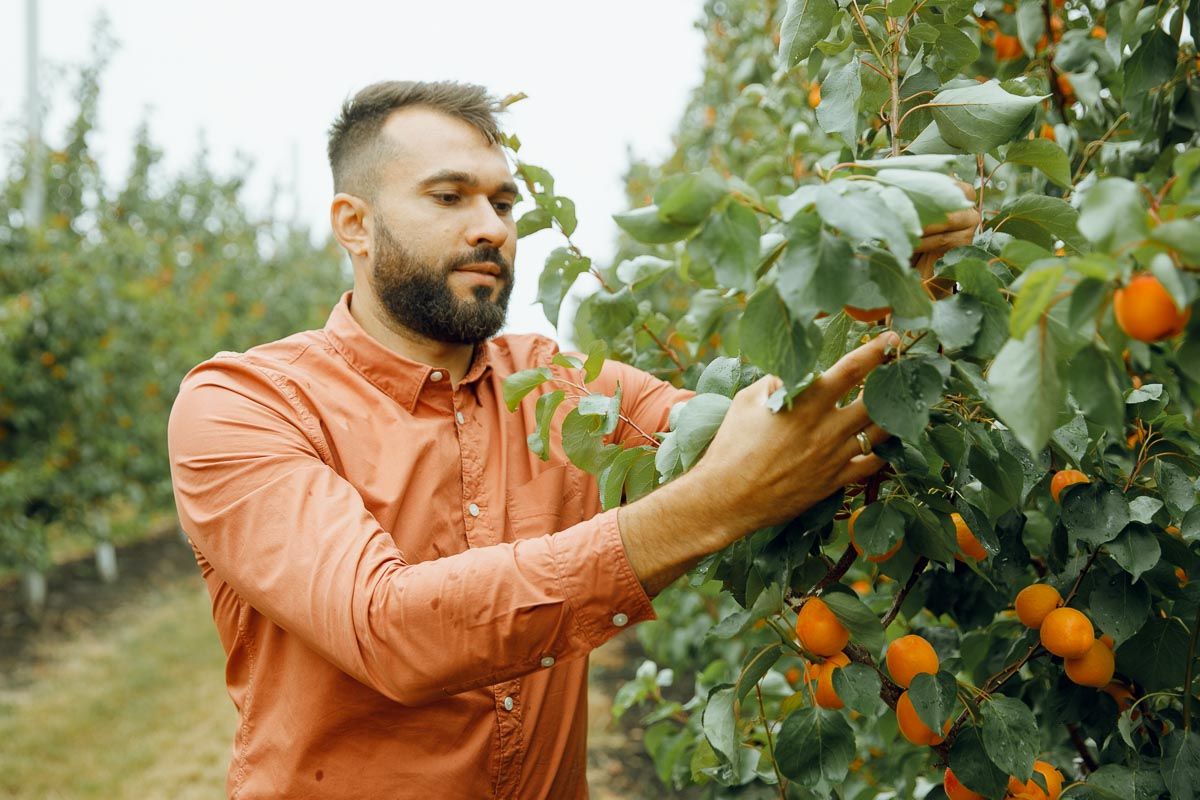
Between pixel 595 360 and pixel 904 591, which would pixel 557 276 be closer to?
pixel 595 360

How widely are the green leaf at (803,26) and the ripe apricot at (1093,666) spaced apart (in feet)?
2.95

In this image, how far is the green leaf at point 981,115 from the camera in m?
1.21

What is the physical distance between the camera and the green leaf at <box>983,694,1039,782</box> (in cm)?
125

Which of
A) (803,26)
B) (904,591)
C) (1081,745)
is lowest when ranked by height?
(1081,745)

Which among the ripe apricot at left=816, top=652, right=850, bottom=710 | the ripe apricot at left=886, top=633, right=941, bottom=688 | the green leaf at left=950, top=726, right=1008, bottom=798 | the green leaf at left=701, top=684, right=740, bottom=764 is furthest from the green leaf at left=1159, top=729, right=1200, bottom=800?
the green leaf at left=701, top=684, right=740, bottom=764

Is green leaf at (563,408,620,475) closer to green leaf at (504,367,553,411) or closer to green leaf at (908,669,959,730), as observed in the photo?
green leaf at (504,367,553,411)

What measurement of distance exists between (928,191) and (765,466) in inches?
14.1

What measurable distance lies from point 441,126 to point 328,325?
483mm

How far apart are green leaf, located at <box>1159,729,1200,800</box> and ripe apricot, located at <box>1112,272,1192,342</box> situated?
768 mm

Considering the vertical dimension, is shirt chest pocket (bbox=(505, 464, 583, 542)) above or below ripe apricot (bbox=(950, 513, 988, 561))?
below

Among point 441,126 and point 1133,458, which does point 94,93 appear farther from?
point 1133,458

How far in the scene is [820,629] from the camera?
→ 4.27 feet

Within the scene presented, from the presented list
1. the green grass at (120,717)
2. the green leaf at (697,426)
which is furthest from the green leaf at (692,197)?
the green grass at (120,717)

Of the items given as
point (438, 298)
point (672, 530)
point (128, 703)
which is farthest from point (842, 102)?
point (128, 703)
